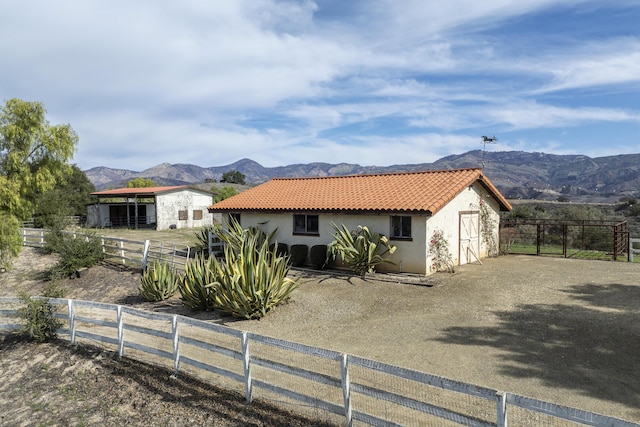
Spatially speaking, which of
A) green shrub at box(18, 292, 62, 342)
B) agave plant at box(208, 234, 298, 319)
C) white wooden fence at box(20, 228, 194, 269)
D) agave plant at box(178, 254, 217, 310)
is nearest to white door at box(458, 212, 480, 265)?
agave plant at box(208, 234, 298, 319)

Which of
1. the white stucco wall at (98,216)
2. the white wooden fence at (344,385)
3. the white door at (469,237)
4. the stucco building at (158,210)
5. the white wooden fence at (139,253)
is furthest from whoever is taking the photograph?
the white stucco wall at (98,216)

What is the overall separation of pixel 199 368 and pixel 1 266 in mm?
18369

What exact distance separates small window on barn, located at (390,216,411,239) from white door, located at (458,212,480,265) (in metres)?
3.13

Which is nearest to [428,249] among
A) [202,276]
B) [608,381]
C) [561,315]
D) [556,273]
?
[556,273]

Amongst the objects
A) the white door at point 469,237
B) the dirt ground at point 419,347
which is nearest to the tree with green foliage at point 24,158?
the dirt ground at point 419,347

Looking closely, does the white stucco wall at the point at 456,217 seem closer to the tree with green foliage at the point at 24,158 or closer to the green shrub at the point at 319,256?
the green shrub at the point at 319,256

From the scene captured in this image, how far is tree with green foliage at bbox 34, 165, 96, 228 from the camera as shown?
26.6m

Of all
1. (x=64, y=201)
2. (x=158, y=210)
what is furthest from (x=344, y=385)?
(x=64, y=201)

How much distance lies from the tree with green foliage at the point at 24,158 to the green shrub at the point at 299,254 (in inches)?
411

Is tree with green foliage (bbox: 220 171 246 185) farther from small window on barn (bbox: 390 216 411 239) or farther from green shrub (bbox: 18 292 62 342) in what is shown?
green shrub (bbox: 18 292 62 342)

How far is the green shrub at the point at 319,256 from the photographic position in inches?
683

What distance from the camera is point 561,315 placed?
10656 millimetres

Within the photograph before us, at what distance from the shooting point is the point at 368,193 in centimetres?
1859

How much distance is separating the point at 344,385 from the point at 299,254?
12316 millimetres
